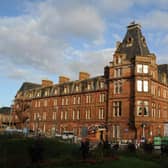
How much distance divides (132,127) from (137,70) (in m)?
11.1

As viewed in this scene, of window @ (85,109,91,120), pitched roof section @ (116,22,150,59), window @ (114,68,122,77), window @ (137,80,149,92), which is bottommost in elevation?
window @ (85,109,91,120)

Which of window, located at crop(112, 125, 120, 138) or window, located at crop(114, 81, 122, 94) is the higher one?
window, located at crop(114, 81, 122, 94)

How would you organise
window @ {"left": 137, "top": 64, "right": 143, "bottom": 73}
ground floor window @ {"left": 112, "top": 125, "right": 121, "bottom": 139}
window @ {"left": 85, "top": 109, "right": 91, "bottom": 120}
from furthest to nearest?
window @ {"left": 85, "top": 109, "right": 91, "bottom": 120} → ground floor window @ {"left": 112, "top": 125, "right": 121, "bottom": 139} → window @ {"left": 137, "top": 64, "right": 143, "bottom": 73}

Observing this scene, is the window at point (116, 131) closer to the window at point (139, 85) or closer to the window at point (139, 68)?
the window at point (139, 85)

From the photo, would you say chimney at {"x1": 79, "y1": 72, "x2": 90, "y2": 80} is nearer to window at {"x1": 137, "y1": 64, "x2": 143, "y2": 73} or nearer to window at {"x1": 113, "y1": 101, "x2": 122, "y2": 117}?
window at {"x1": 113, "y1": 101, "x2": 122, "y2": 117}

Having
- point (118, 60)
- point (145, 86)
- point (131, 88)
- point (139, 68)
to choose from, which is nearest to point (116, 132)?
point (131, 88)

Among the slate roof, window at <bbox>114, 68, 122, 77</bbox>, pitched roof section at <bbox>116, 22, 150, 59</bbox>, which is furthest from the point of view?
the slate roof

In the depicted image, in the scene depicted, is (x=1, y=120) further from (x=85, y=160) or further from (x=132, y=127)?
(x=85, y=160)

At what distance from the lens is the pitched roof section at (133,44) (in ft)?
207

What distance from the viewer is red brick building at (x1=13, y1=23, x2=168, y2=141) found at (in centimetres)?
5928

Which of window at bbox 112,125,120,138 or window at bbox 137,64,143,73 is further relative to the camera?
window at bbox 112,125,120,138

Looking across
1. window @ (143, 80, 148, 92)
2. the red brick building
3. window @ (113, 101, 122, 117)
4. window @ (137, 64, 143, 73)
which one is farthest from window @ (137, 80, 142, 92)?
window @ (113, 101, 122, 117)

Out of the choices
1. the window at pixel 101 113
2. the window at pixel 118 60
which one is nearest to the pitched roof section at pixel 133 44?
the window at pixel 118 60

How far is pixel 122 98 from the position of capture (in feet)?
203
